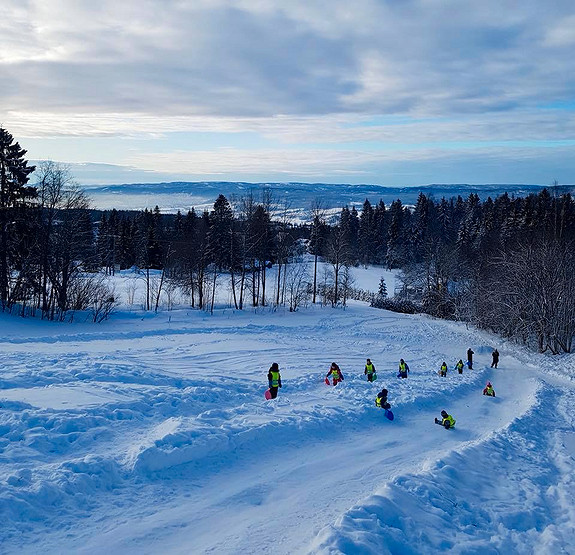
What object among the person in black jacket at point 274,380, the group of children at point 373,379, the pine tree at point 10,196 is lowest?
the group of children at point 373,379

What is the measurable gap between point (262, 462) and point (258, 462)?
9 cm

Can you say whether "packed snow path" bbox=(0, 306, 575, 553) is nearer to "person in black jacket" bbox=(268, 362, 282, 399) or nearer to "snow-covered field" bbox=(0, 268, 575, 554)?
"snow-covered field" bbox=(0, 268, 575, 554)

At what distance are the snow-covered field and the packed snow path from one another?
34mm

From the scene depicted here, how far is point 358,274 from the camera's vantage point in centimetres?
7444

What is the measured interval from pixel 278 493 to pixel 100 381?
769 cm

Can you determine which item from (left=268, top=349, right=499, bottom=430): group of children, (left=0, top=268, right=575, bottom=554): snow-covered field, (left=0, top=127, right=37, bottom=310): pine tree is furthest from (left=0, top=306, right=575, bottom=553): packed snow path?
(left=0, top=127, right=37, bottom=310): pine tree

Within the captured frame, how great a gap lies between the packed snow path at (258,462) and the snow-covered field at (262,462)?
0.03 m

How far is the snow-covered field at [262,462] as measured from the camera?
7098 millimetres

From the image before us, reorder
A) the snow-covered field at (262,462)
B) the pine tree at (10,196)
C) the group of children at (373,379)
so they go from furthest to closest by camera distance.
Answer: the pine tree at (10,196) → the group of children at (373,379) → the snow-covered field at (262,462)

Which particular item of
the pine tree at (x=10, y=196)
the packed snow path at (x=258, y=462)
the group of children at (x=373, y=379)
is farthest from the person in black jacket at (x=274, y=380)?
the pine tree at (x=10, y=196)

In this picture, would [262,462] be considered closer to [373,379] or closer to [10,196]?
[373,379]

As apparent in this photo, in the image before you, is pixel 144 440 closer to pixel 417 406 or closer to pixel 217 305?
pixel 417 406

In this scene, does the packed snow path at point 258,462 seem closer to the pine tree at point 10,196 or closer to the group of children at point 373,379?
the group of children at point 373,379

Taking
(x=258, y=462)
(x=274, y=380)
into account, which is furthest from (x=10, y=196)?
(x=258, y=462)
